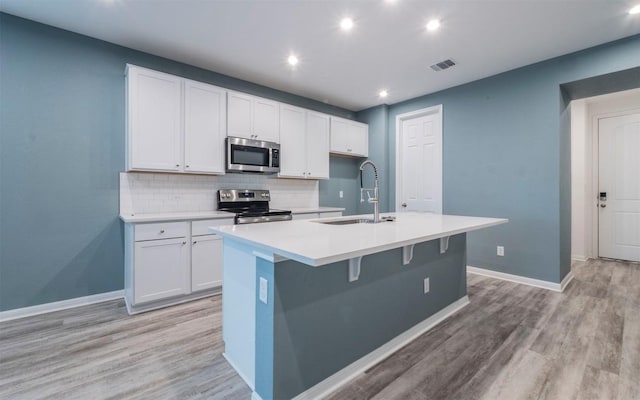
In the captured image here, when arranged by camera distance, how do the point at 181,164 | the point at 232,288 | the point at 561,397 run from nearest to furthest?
the point at 561,397, the point at 232,288, the point at 181,164

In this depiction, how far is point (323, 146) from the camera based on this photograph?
4.66 metres

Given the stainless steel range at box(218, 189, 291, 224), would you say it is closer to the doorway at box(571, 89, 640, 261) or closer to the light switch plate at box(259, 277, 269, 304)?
the light switch plate at box(259, 277, 269, 304)

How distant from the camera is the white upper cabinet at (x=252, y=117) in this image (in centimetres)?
358

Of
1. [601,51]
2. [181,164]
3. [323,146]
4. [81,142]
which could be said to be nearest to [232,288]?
[181,164]

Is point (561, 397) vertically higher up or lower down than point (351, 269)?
lower down

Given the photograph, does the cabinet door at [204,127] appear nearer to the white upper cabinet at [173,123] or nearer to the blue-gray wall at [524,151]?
the white upper cabinet at [173,123]

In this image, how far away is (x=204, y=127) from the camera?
3.36 metres

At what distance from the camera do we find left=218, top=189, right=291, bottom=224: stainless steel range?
11.2 feet

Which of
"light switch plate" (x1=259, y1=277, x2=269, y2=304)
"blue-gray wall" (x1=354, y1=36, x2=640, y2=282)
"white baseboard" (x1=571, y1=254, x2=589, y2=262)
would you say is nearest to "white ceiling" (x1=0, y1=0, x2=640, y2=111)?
"blue-gray wall" (x1=354, y1=36, x2=640, y2=282)

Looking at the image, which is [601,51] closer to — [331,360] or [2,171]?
[331,360]

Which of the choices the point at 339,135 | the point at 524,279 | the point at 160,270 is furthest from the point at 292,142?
the point at 524,279

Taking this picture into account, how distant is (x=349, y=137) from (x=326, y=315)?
3827mm

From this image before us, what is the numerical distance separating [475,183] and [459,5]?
238 centimetres

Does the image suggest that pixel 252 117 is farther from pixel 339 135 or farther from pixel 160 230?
pixel 160 230
